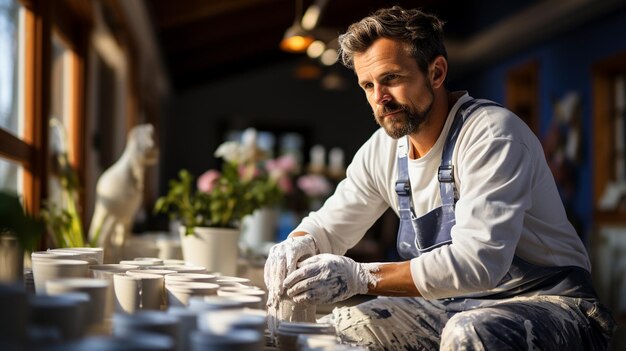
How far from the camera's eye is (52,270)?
1.38 metres

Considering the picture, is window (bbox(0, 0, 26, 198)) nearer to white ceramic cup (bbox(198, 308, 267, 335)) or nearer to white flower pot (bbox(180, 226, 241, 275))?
white flower pot (bbox(180, 226, 241, 275))

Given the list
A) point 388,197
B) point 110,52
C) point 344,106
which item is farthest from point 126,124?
point 344,106

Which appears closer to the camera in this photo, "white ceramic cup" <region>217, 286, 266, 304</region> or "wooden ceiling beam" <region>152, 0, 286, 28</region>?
"white ceramic cup" <region>217, 286, 266, 304</region>

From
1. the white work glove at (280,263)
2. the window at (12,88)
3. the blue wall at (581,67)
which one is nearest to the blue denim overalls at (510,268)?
the white work glove at (280,263)

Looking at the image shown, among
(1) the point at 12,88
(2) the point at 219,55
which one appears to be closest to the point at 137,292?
(1) the point at 12,88

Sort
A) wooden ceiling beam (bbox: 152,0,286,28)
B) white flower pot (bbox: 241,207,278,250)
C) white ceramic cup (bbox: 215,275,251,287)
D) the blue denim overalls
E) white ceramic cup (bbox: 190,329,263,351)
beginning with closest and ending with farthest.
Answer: white ceramic cup (bbox: 190,329,263,351)
white ceramic cup (bbox: 215,275,251,287)
the blue denim overalls
white flower pot (bbox: 241,207,278,250)
wooden ceiling beam (bbox: 152,0,286,28)

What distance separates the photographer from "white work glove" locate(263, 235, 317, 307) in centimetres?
171

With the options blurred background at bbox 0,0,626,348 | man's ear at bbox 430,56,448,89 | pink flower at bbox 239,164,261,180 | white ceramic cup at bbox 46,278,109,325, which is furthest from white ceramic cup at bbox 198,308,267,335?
pink flower at bbox 239,164,261,180

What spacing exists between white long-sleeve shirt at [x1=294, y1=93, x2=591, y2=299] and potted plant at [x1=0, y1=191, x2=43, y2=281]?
84 centimetres

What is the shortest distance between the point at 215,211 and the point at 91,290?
1.37m

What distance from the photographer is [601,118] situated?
6598mm

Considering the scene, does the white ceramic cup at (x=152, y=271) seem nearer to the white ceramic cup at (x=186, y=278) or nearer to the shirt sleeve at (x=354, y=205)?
the white ceramic cup at (x=186, y=278)

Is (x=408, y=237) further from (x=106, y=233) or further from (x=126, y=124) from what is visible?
(x=126, y=124)

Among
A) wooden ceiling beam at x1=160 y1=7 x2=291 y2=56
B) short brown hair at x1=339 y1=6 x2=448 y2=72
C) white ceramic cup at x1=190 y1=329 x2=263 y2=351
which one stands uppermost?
wooden ceiling beam at x1=160 y1=7 x2=291 y2=56
